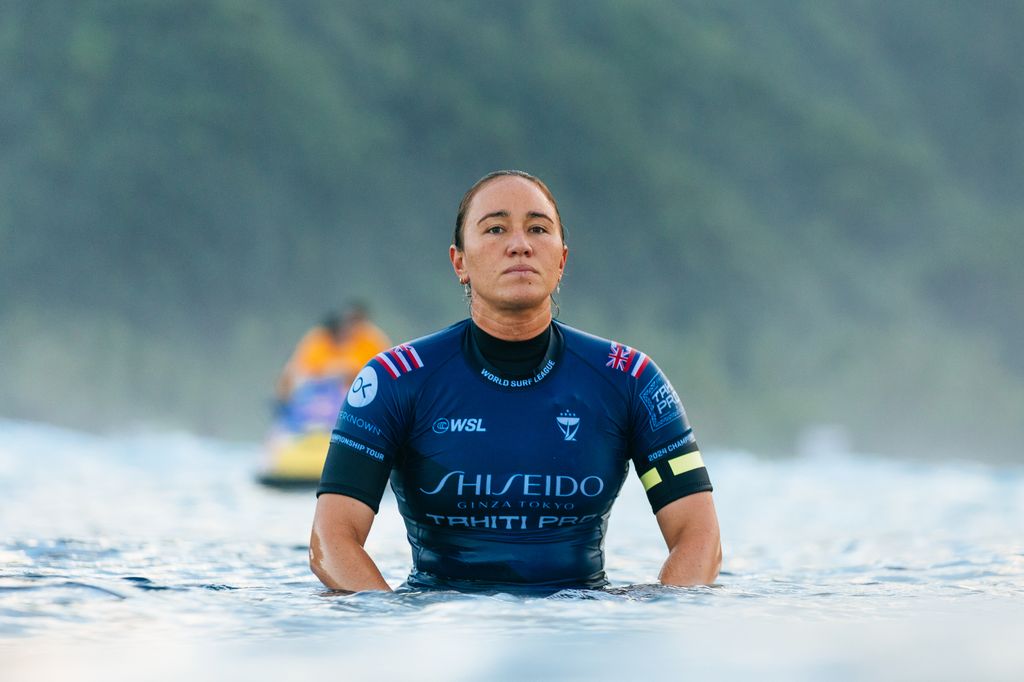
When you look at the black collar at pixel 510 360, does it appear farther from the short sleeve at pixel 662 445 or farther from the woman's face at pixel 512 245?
the short sleeve at pixel 662 445

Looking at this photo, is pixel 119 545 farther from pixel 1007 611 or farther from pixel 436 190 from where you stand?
pixel 436 190

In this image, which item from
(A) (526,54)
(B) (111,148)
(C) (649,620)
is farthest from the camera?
(A) (526,54)

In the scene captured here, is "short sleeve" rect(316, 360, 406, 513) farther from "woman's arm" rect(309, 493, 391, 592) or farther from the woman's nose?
the woman's nose

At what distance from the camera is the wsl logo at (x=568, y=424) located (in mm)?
4555

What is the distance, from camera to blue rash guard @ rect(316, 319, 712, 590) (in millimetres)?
4516

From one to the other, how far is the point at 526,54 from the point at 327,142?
9.78 meters

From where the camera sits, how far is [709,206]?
188 ft

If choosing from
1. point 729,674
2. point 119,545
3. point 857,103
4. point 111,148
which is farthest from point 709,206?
point 729,674

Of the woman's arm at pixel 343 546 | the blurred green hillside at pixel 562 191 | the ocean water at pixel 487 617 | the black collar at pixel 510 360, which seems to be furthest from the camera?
the blurred green hillside at pixel 562 191

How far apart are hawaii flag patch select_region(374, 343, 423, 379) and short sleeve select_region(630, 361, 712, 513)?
732 mm

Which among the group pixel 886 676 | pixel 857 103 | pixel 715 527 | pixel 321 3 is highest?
pixel 321 3

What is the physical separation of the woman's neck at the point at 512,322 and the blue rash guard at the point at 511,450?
0.09 meters

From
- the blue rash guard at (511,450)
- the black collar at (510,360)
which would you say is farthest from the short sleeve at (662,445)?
the black collar at (510,360)

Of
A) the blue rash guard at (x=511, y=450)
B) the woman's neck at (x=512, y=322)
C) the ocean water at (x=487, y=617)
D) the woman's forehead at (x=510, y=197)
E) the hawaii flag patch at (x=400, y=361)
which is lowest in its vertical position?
the ocean water at (x=487, y=617)
